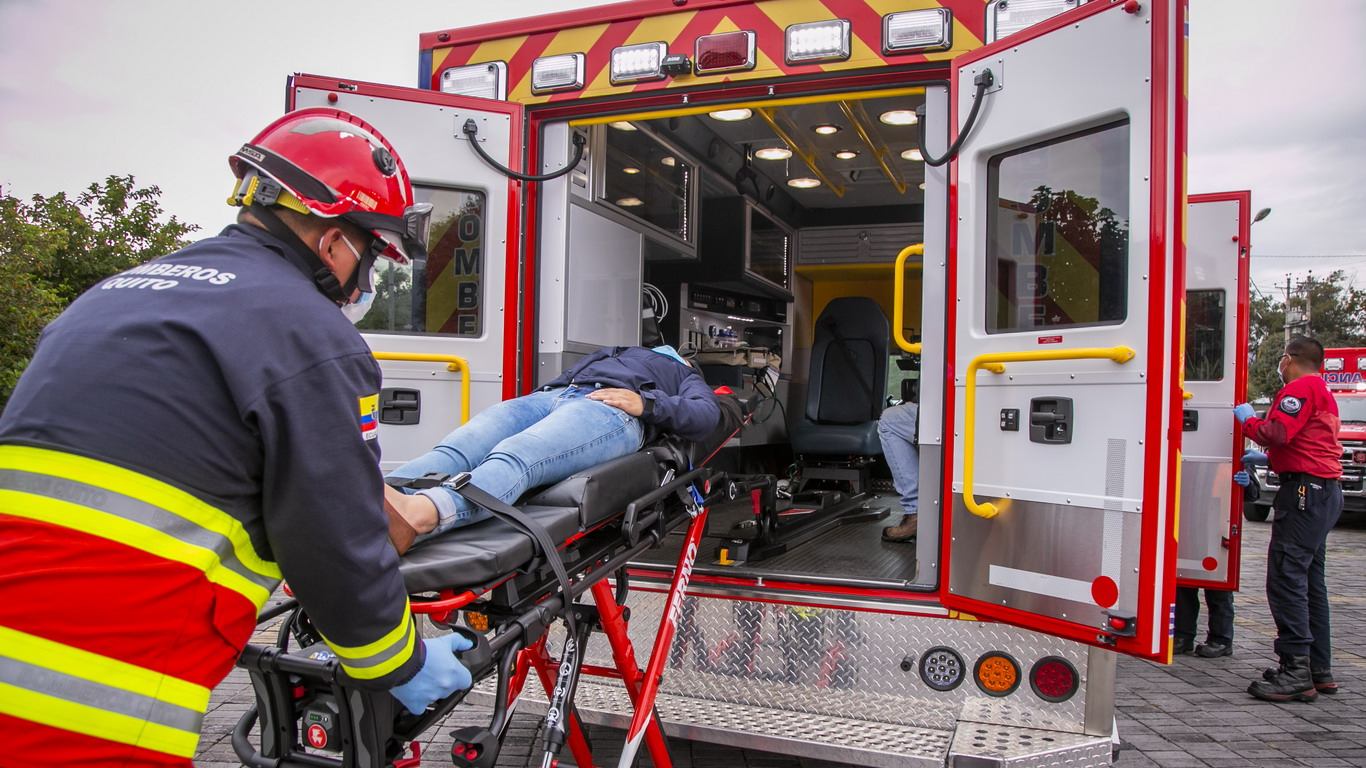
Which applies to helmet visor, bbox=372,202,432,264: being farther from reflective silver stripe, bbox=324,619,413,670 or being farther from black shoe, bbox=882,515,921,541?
black shoe, bbox=882,515,921,541

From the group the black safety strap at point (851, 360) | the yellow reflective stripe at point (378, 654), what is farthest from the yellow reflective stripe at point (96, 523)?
the black safety strap at point (851, 360)

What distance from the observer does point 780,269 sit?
8.91m

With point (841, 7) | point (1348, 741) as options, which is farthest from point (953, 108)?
point (1348, 741)

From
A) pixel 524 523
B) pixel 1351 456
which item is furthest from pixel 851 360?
pixel 1351 456

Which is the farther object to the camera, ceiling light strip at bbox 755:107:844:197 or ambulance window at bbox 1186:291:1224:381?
ceiling light strip at bbox 755:107:844:197

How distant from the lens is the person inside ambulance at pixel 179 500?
1.25m

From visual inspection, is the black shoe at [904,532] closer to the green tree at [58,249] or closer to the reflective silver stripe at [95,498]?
the reflective silver stripe at [95,498]

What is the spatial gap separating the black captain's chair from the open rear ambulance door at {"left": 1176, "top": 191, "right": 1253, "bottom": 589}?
73.0 inches

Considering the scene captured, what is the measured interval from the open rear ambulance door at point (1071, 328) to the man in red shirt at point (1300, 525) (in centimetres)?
274

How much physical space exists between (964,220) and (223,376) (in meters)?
2.51

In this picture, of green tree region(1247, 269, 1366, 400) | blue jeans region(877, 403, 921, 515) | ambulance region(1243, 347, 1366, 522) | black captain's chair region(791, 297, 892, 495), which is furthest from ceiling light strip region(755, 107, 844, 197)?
green tree region(1247, 269, 1366, 400)

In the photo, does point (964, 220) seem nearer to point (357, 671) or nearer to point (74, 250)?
point (357, 671)

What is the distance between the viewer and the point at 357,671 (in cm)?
154

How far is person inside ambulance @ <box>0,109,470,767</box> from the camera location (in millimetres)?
1245
